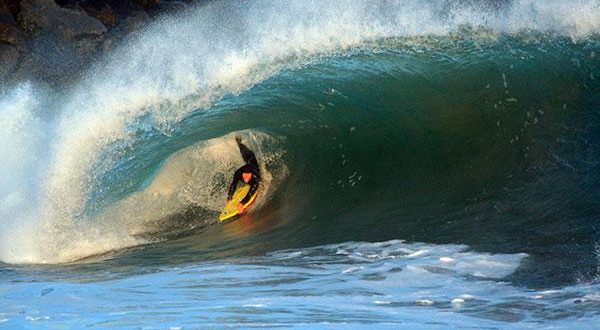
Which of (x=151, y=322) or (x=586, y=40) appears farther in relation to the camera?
(x=586, y=40)

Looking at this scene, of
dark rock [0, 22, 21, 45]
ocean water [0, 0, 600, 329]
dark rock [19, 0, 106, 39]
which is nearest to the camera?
ocean water [0, 0, 600, 329]

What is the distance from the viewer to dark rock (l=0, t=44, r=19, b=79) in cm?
2205

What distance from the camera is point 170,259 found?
24.8 feet

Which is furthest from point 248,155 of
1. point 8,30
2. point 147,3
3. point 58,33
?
point 147,3

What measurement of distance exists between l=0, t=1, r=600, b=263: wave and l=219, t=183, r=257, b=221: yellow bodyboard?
1.31 feet

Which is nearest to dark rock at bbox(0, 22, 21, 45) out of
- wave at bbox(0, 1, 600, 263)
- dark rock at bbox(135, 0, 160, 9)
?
dark rock at bbox(135, 0, 160, 9)

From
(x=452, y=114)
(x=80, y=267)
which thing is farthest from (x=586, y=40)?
(x=80, y=267)

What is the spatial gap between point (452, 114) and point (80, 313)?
544 centimetres

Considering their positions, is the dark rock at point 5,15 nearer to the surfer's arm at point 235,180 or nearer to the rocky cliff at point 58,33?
the rocky cliff at point 58,33

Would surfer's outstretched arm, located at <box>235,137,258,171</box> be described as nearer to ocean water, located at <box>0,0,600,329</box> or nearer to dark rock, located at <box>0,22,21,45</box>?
ocean water, located at <box>0,0,600,329</box>

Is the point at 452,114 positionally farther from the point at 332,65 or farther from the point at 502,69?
the point at 332,65

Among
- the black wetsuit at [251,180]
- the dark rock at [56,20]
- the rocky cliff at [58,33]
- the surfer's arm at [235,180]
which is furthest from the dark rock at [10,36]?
the surfer's arm at [235,180]

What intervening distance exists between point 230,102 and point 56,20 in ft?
51.2

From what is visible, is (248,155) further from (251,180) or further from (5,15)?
(5,15)
